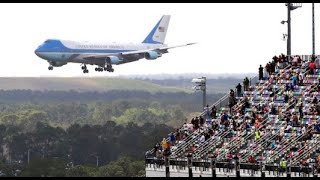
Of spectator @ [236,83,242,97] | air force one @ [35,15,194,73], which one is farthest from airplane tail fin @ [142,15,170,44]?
spectator @ [236,83,242,97]

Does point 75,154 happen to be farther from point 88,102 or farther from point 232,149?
point 232,149

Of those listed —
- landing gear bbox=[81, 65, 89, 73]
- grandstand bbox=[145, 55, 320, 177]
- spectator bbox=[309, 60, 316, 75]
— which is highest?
spectator bbox=[309, 60, 316, 75]

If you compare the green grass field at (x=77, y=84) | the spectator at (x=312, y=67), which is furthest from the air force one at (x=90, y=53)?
the spectator at (x=312, y=67)

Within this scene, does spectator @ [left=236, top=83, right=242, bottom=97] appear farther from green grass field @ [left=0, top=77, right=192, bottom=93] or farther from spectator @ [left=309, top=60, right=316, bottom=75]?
green grass field @ [left=0, top=77, right=192, bottom=93]

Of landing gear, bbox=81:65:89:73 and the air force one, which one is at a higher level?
the air force one

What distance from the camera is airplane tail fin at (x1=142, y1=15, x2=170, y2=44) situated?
130 m

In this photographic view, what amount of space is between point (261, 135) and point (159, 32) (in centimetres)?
8609

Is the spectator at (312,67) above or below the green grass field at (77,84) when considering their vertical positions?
above

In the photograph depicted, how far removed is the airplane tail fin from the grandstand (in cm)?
7620

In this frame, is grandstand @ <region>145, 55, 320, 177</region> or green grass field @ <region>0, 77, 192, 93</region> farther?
green grass field @ <region>0, 77, 192, 93</region>

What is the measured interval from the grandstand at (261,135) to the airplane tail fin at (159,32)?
76200mm

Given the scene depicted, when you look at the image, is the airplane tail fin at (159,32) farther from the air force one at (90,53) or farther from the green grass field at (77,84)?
the air force one at (90,53)

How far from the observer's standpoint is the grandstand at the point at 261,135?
145 ft

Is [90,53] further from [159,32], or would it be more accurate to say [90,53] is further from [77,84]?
[159,32]
